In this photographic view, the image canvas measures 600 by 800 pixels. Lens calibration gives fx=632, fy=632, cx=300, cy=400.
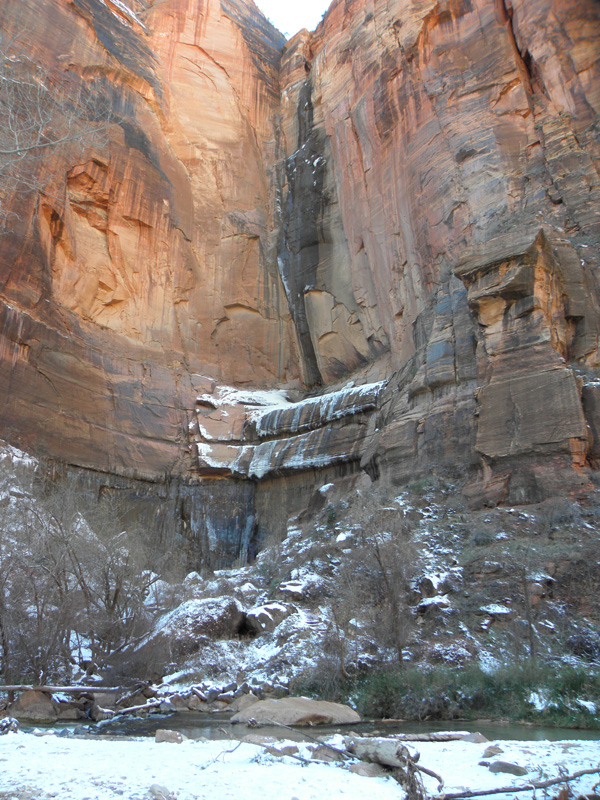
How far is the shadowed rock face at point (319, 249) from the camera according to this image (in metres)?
19.6

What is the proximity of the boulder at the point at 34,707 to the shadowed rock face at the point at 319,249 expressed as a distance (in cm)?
1246

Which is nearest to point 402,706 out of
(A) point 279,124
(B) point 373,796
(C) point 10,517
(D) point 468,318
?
(B) point 373,796

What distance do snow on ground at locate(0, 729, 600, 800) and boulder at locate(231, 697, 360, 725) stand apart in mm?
2022

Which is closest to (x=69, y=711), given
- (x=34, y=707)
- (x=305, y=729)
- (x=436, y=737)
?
(x=34, y=707)

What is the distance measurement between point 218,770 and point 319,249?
3356cm

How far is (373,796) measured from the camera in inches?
219

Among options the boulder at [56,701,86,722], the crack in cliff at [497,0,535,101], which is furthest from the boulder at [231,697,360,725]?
the crack in cliff at [497,0,535,101]

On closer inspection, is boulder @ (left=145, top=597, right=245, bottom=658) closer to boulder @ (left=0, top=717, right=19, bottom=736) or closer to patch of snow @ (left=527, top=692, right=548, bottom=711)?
boulder @ (left=0, top=717, right=19, bottom=736)

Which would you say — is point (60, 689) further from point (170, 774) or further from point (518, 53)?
point (518, 53)

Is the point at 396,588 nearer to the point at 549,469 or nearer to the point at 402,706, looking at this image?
the point at 402,706

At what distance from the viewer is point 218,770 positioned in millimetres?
6344

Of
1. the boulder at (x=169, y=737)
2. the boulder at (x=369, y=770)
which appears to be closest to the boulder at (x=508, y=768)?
the boulder at (x=369, y=770)

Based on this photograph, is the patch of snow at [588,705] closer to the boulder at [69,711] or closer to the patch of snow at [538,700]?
the patch of snow at [538,700]

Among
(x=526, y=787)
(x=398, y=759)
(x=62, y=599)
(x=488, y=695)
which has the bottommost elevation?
(x=526, y=787)
